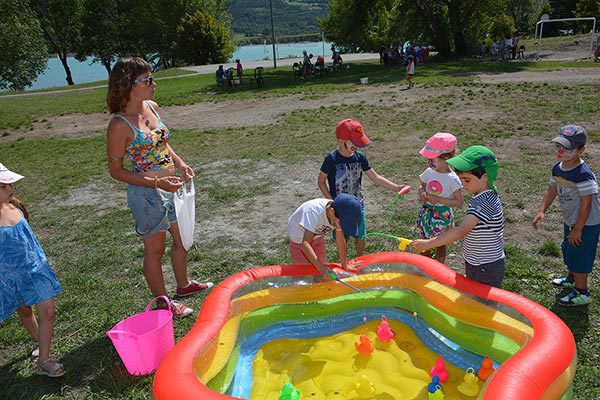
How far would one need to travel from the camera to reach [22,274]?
326cm

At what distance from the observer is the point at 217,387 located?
307cm

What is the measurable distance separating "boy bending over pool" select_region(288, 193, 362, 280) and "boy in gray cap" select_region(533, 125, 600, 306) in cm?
166

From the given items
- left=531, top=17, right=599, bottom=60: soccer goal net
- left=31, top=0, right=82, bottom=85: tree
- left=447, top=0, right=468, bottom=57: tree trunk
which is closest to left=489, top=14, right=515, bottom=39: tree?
left=531, top=17, right=599, bottom=60: soccer goal net

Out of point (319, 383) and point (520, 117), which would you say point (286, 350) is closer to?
point (319, 383)

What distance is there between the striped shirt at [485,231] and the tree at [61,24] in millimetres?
46076

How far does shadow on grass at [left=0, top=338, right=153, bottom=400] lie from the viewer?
325 cm

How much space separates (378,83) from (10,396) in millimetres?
17690

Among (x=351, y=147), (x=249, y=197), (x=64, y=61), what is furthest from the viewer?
(x=64, y=61)

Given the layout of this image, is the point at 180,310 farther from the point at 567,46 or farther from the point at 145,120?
the point at 567,46

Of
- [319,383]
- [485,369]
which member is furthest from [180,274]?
[485,369]

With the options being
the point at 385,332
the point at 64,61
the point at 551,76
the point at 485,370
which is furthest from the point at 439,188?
the point at 64,61

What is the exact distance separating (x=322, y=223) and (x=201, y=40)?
4364cm

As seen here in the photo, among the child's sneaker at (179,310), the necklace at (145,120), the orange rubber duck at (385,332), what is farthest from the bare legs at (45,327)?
the orange rubber duck at (385,332)

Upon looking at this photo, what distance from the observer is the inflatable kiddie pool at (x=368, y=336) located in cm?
272
